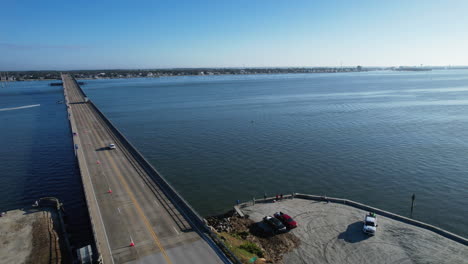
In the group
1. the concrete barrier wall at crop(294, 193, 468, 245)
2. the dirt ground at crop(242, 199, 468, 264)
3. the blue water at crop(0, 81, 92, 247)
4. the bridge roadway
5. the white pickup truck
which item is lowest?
the blue water at crop(0, 81, 92, 247)

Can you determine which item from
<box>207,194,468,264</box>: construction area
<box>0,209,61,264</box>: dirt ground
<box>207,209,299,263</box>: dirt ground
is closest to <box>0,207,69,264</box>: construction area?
<box>0,209,61,264</box>: dirt ground

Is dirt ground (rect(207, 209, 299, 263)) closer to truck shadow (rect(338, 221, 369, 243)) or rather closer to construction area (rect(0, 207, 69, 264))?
truck shadow (rect(338, 221, 369, 243))

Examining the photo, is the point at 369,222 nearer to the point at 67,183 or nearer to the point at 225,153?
the point at 225,153

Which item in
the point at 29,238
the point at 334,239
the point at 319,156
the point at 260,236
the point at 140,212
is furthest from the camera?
the point at 319,156

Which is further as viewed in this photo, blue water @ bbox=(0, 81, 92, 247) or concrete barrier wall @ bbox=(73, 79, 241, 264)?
blue water @ bbox=(0, 81, 92, 247)

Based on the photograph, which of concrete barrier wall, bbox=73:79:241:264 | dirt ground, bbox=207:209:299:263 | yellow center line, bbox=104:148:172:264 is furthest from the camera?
dirt ground, bbox=207:209:299:263

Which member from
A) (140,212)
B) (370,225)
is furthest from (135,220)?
(370,225)

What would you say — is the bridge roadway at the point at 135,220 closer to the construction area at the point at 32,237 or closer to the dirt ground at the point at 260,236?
the construction area at the point at 32,237

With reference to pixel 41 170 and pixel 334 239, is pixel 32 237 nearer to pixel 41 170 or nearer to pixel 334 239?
pixel 41 170
